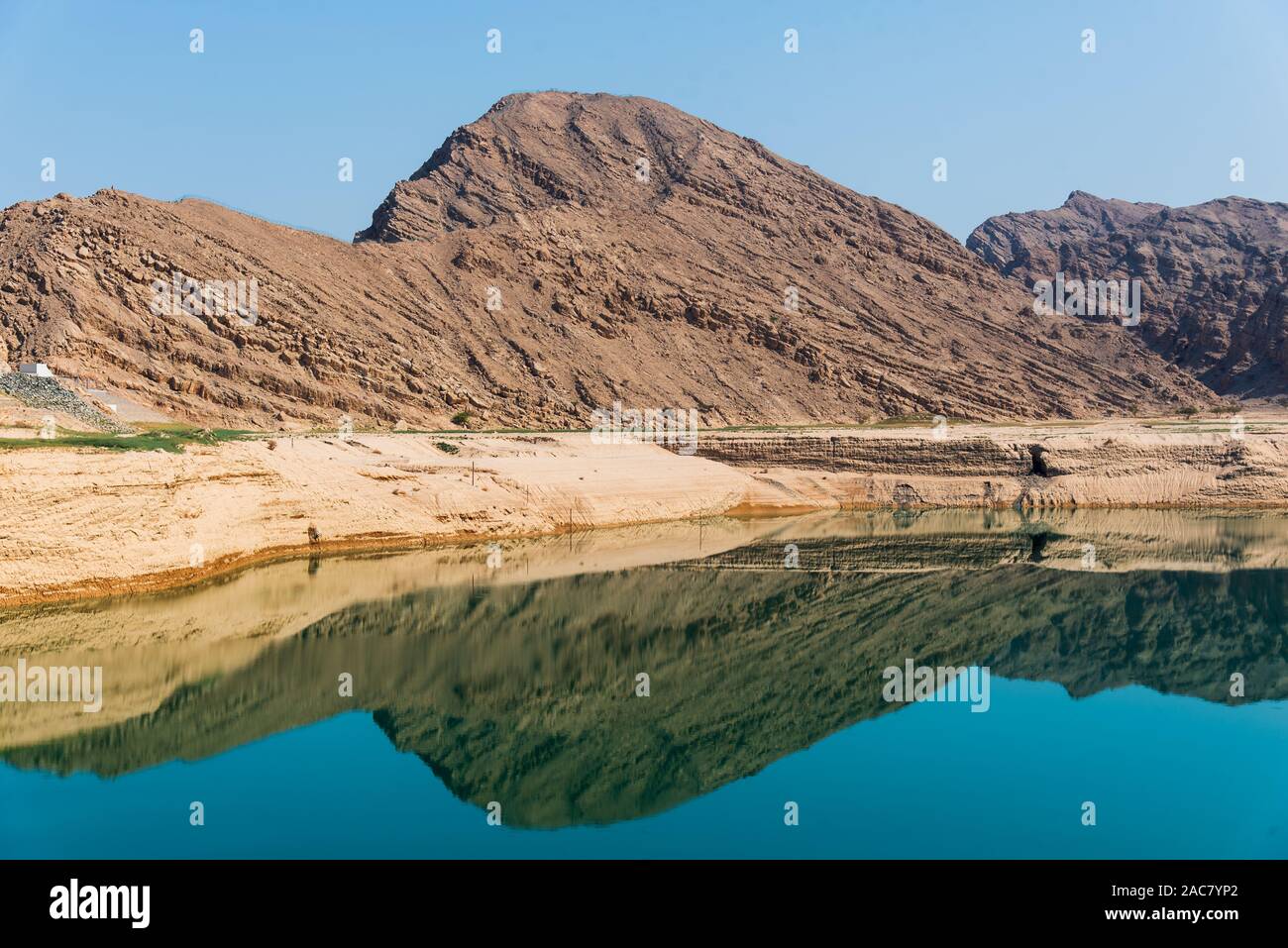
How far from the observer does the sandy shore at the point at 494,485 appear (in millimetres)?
21484

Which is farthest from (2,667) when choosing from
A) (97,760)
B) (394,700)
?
(394,700)

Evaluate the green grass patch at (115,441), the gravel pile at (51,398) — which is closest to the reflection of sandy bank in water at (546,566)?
the green grass patch at (115,441)

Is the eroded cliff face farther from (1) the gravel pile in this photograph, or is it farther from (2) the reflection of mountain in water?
(1) the gravel pile

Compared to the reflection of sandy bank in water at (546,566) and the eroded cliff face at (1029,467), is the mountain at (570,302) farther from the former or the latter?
the reflection of sandy bank in water at (546,566)

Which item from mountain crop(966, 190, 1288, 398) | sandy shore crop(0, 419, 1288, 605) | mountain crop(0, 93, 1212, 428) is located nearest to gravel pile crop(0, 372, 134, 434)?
sandy shore crop(0, 419, 1288, 605)

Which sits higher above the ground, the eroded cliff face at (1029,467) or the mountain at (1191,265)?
the mountain at (1191,265)

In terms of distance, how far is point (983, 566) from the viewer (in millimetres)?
29641

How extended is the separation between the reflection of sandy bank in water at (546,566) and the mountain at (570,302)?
21.8 m

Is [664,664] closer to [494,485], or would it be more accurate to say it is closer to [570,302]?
[494,485]

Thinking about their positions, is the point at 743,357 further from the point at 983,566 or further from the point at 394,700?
the point at 394,700

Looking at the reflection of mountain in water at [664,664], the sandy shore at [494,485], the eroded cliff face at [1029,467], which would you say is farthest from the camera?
the eroded cliff face at [1029,467]

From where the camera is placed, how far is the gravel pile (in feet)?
90.9

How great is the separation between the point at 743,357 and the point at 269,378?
3319 cm

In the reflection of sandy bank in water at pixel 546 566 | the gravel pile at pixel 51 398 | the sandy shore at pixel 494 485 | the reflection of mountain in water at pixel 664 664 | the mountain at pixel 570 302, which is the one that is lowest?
the reflection of mountain in water at pixel 664 664
